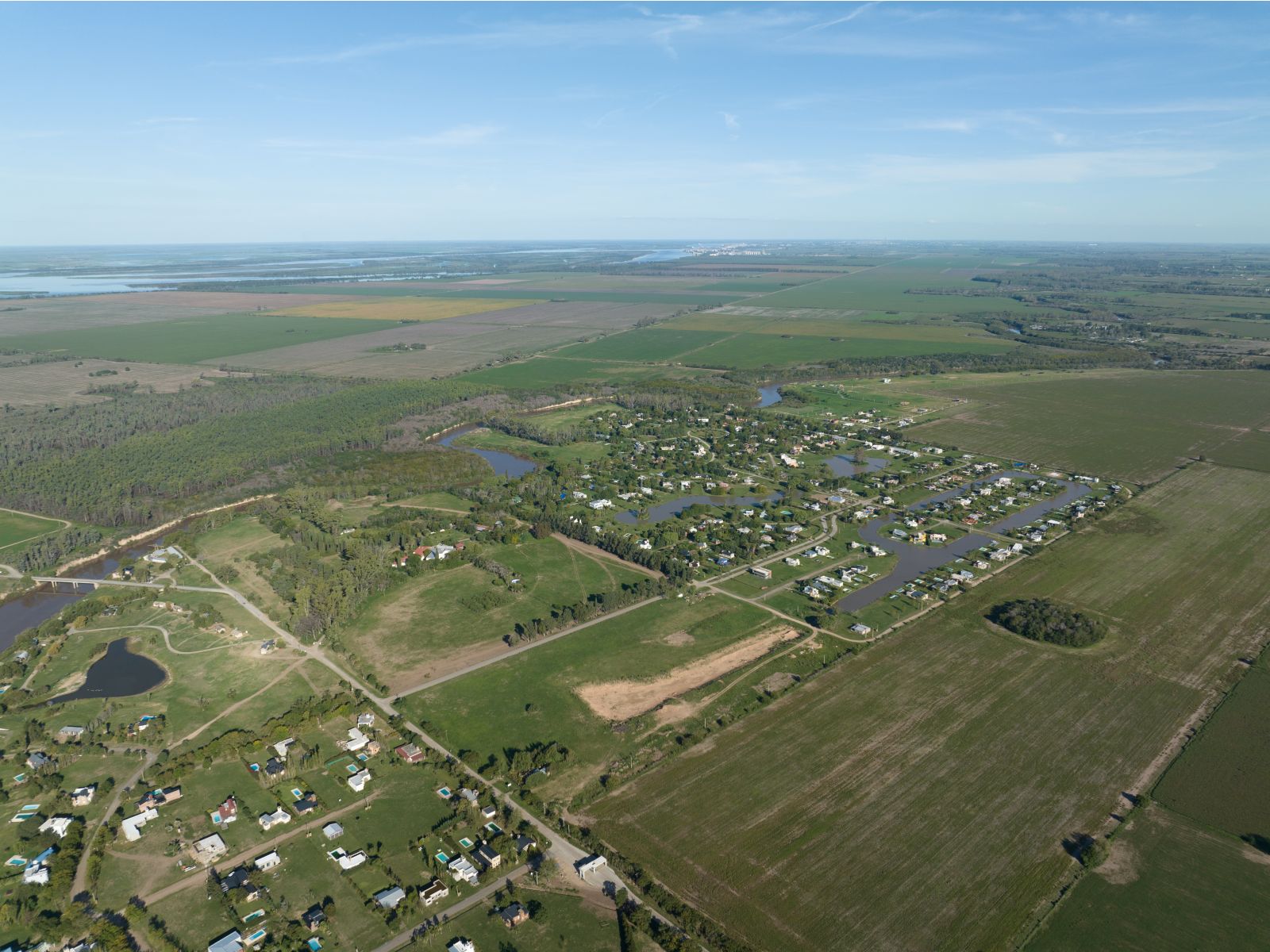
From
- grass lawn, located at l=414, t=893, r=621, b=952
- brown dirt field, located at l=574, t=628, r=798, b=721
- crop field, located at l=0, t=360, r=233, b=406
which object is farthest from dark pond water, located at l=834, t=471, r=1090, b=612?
crop field, located at l=0, t=360, r=233, b=406

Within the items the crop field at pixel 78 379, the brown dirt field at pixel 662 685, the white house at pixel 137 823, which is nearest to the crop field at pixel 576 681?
the brown dirt field at pixel 662 685

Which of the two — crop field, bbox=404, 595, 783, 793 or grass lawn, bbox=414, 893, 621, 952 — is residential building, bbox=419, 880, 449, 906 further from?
crop field, bbox=404, 595, 783, 793

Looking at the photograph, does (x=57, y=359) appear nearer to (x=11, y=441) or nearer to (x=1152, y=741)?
(x=11, y=441)

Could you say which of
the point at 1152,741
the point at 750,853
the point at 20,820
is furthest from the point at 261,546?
the point at 1152,741

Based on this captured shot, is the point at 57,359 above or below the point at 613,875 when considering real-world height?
above

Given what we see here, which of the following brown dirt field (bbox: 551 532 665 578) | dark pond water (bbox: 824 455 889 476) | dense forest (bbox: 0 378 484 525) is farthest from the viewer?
dark pond water (bbox: 824 455 889 476)
